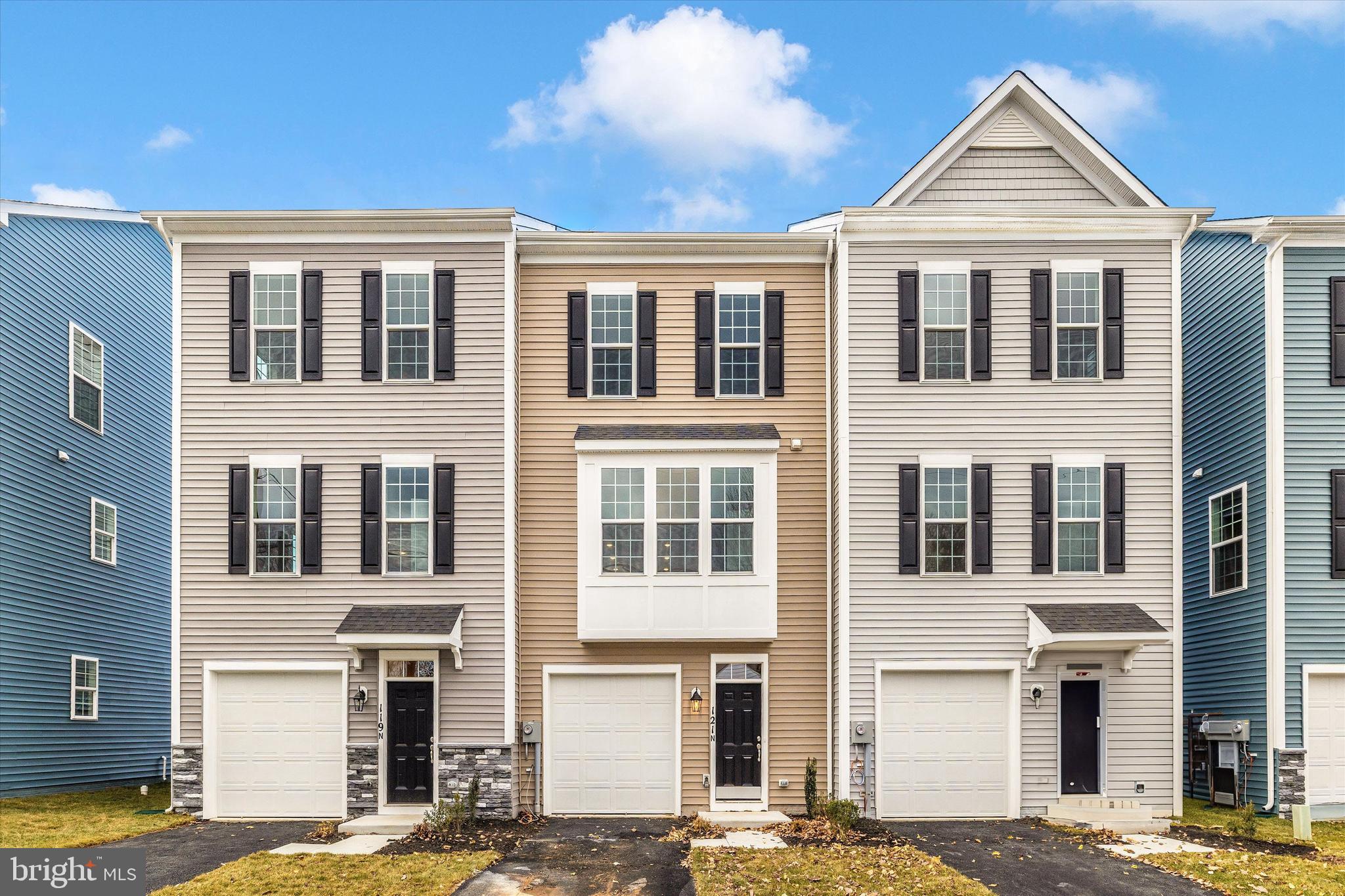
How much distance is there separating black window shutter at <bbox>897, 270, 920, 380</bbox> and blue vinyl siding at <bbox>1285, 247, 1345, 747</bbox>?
17.8ft

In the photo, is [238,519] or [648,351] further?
[648,351]

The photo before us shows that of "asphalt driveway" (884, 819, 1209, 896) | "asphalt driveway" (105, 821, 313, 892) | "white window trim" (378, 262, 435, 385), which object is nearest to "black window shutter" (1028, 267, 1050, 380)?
"asphalt driveway" (884, 819, 1209, 896)

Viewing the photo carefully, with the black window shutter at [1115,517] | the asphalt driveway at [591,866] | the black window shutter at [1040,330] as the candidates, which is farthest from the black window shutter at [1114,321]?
the asphalt driveway at [591,866]

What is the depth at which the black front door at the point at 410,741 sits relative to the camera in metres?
16.5

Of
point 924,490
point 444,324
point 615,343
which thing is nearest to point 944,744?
point 924,490

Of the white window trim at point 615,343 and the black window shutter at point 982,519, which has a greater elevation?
the white window trim at point 615,343

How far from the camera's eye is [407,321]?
56.5ft

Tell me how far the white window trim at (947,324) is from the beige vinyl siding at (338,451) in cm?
630

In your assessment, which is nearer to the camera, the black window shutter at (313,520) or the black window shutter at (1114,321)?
the black window shutter at (313,520)

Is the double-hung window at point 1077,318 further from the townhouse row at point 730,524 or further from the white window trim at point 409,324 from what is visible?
the white window trim at point 409,324

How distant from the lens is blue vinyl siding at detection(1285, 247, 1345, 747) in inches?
649

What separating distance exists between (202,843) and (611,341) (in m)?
8.96

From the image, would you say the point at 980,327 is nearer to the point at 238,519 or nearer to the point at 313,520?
the point at 313,520

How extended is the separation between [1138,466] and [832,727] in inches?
237
